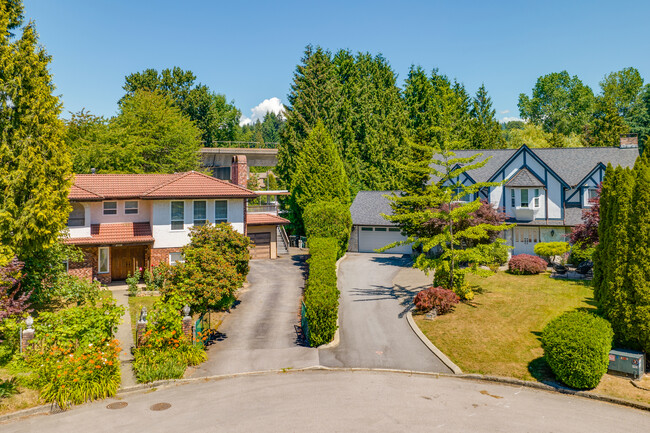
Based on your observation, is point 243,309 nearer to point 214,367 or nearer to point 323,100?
point 214,367

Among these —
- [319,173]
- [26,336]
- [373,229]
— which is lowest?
[26,336]

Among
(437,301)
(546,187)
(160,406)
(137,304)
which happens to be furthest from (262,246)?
(160,406)

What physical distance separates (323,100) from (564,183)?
2566 centimetres

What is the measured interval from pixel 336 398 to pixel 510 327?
10.4m

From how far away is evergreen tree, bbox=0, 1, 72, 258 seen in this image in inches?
749

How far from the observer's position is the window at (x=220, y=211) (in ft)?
105

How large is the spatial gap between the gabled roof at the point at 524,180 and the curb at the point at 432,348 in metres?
19.4

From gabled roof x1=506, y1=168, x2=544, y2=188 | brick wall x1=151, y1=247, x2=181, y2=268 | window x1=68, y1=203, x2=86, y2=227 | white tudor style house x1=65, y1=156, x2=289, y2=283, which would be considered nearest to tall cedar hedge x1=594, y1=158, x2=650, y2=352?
gabled roof x1=506, y1=168, x2=544, y2=188

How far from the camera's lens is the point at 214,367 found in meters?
18.1

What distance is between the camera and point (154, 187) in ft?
103

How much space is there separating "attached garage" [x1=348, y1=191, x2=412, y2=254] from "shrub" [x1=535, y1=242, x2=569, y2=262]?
11171 millimetres

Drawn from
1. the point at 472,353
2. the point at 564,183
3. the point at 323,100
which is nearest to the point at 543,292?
the point at 472,353

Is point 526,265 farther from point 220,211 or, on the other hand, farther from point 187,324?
point 187,324

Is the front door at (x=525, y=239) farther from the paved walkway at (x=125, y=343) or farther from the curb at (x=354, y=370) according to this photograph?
the paved walkway at (x=125, y=343)
